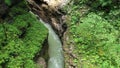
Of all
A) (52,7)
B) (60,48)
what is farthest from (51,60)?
(52,7)

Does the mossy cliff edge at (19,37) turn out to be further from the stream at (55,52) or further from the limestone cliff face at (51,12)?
the limestone cliff face at (51,12)

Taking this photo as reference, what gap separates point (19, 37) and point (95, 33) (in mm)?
2803

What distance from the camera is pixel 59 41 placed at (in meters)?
11.5

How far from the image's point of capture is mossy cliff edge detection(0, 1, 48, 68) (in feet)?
27.1

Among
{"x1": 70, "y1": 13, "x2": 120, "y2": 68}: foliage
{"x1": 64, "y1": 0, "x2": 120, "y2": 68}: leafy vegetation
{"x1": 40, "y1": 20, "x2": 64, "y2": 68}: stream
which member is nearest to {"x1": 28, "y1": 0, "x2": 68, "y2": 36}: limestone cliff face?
{"x1": 40, "y1": 20, "x2": 64, "y2": 68}: stream

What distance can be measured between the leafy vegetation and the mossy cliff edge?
4.37ft

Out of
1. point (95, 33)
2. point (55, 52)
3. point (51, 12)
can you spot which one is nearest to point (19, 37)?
point (55, 52)

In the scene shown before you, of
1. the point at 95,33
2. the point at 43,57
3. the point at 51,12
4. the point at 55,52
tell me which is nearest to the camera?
the point at 95,33

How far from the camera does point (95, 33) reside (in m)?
8.99

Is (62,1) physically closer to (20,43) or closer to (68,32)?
(68,32)

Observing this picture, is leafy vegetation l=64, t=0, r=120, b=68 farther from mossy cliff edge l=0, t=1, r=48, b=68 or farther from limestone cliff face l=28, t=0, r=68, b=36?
mossy cliff edge l=0, t=1, r=48, b=68

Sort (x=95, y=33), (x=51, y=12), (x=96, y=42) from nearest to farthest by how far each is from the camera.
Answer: (x=96, y=42) → (x=95, y=33) → (x=51, y=12)

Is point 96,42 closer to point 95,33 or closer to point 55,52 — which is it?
point 95,33

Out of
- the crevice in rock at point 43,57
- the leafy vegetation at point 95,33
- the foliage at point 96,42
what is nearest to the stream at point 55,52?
the crevice in rock at point 43,57
